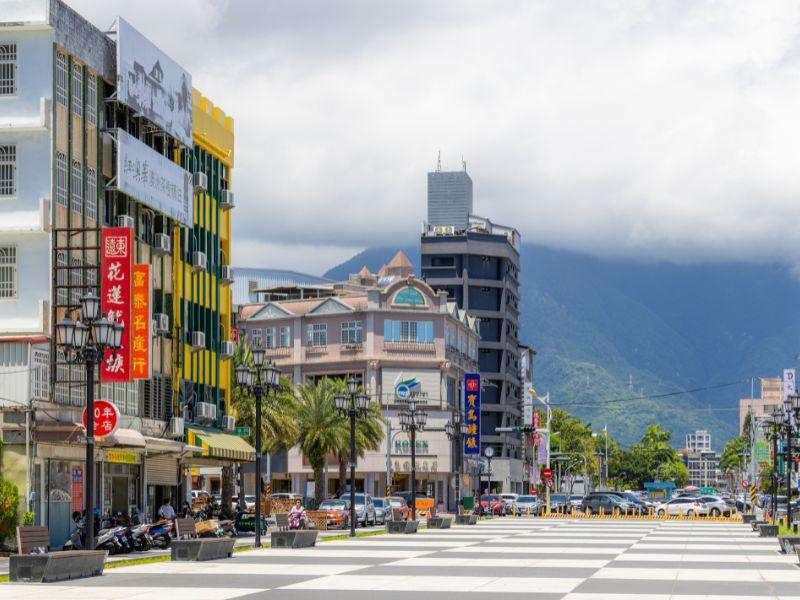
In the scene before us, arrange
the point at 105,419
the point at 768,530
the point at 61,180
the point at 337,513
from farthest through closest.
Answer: the point at 337,513
the point at 768,530
the point at 61,180
the point at 105,419

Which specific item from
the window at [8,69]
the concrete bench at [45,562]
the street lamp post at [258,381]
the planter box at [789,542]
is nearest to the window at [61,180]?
the window at [8,69]

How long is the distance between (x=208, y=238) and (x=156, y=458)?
35.8 ft

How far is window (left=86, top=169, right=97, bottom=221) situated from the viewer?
45.5 m

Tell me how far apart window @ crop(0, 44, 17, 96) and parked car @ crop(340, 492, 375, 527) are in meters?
29.1

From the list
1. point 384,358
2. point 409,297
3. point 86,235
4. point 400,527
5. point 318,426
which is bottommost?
point 400,527

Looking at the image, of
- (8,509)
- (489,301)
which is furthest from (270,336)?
(8,509)

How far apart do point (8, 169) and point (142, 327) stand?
21.7ft

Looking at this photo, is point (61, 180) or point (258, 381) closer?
point (258, 381)

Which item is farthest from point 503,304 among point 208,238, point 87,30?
point 87,30

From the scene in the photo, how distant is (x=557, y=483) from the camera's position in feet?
626

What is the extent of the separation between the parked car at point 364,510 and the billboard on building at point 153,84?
20.1 meters

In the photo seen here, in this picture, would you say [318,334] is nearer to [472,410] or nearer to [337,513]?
[472,410]

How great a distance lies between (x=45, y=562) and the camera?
2677cm

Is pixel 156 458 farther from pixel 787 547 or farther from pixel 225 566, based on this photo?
pixel 787 547
